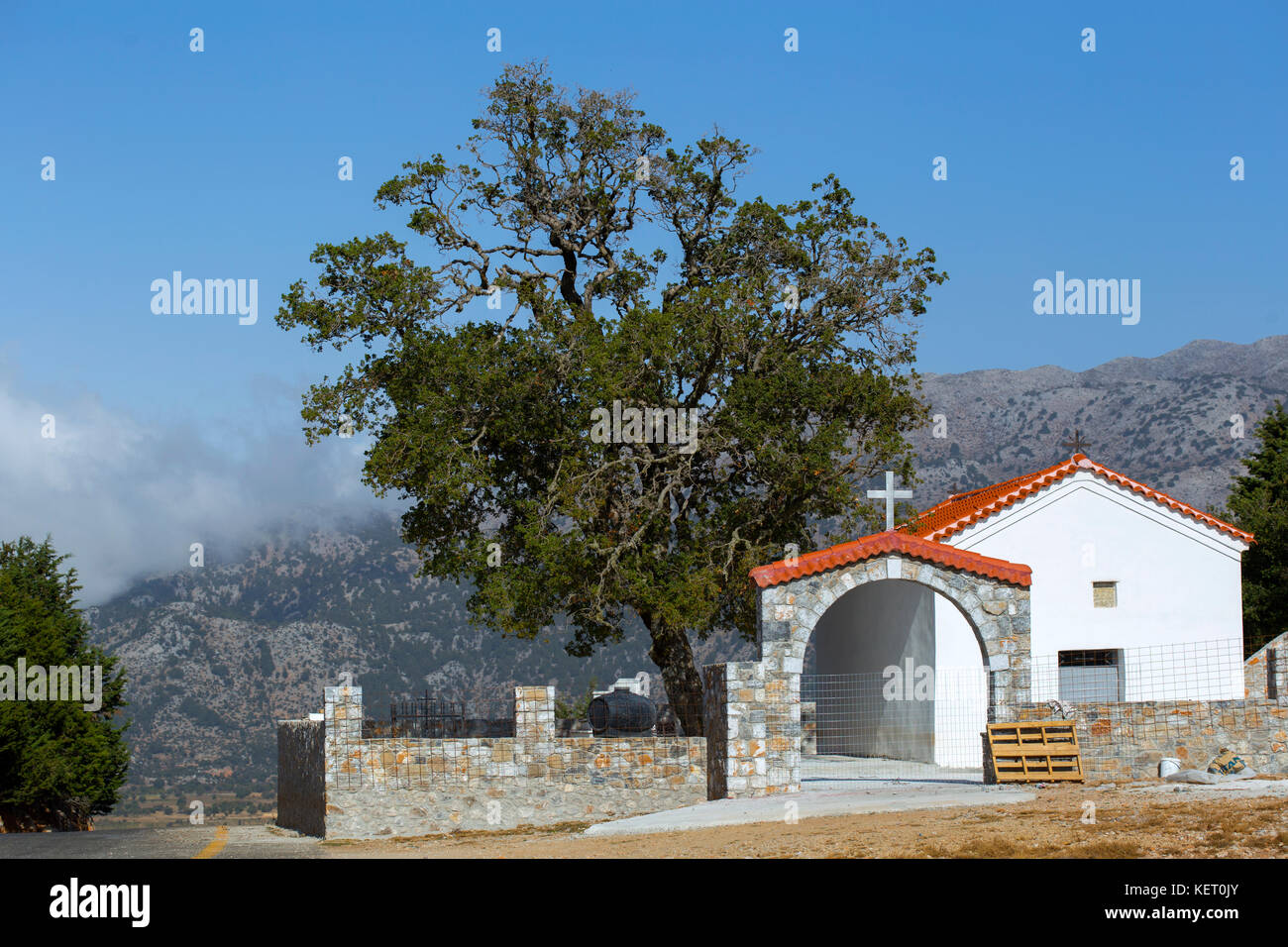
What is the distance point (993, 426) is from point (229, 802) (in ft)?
249

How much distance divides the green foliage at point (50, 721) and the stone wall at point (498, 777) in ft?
49.2

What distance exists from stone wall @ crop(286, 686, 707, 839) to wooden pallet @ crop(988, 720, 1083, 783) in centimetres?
533

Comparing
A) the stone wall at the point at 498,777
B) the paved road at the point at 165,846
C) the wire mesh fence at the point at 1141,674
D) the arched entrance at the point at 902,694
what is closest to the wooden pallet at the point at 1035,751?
the arched entrance at the point at 902,694

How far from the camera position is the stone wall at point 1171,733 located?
21.3 meters

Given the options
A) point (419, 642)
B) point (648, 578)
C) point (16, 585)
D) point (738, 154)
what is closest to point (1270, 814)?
point (648, 578)

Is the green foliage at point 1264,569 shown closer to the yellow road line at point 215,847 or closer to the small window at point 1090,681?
the small window at point 1090,681

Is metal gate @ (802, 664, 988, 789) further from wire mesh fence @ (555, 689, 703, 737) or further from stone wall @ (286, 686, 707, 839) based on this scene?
wire mesh fence @ (555, 689, 703, 737)

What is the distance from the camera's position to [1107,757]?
69.8 feet

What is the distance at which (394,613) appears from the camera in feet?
376

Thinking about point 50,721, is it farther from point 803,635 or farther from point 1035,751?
point 1035,751
